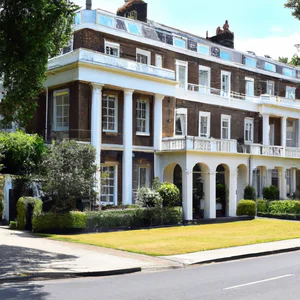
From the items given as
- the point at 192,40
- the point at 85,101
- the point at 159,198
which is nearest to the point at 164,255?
the point at 159,198

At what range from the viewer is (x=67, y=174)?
23.7 metres

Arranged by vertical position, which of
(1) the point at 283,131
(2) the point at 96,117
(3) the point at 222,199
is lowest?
(3) the point at 222,199

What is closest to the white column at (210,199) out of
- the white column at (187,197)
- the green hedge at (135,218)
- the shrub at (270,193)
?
the white column at (187,197)

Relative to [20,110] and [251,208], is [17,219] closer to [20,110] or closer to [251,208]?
[20,110]

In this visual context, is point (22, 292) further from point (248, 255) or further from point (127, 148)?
point (127, 148)

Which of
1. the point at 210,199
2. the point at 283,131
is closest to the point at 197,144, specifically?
the point at 210,199

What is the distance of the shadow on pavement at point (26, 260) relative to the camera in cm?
1304

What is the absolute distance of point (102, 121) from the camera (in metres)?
30.1

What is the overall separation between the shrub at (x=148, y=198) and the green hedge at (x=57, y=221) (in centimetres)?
505

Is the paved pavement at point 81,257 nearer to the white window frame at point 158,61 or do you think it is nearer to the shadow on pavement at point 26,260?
the shadow on pavement at point 26,260

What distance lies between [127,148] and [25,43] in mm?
15336

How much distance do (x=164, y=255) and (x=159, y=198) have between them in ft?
37.3

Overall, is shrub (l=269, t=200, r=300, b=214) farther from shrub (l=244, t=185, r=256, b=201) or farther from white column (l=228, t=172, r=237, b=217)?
white column (l=228, t=172, r=237, b=217)

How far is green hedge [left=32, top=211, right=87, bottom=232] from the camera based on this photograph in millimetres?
22719
